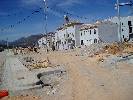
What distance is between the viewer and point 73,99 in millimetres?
12789

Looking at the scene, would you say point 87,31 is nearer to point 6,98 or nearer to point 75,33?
point 75,33

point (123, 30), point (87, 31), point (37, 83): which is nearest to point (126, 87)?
point (37, 83)

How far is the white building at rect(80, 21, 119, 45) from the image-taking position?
2427 inches

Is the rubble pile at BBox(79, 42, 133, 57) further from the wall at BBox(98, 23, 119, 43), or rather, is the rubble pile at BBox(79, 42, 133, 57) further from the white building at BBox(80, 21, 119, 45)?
the wall at BBox(98, 23, 119, 43)

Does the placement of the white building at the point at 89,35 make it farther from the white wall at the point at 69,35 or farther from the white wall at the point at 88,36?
the white wall at the point at 69,35

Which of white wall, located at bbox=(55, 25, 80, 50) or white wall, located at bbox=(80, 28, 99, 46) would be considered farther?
white wall, located at bbox=(55, 25, 80, 50)

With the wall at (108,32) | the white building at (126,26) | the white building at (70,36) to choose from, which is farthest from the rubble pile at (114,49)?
the white building at (70,36)

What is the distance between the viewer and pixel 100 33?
61656mm

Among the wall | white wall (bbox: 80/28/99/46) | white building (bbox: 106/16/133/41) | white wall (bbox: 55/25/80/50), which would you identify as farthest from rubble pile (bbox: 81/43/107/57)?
white wall (bbox: 55/25/80/50)

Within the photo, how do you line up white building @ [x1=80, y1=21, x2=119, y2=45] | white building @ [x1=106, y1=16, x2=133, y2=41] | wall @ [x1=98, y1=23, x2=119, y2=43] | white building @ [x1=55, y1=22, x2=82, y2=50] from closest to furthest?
white building @ [x1=80, y1=21, x2=119, y2=45]
wall @ [x1=98, y1=23, x2=119, y2=43]
white building @ [x1=106, y1=16, x2=133, y2=41]
white building @ [x1=55, y1=22, x2=82, y2=50]

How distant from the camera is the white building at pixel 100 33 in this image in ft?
202

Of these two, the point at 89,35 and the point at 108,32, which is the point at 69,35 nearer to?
the point at 89,35

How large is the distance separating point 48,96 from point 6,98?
2.34 m

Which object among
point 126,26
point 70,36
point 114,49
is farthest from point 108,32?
point 114,49
